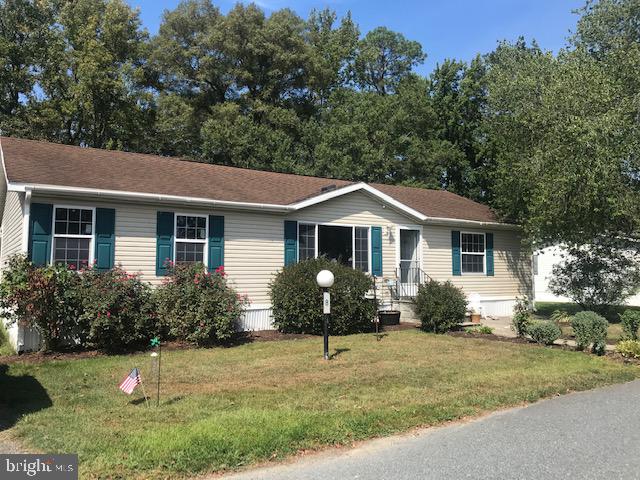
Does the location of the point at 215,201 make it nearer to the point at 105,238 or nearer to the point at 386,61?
the point at 105,238

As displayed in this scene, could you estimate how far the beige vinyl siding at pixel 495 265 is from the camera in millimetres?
15680

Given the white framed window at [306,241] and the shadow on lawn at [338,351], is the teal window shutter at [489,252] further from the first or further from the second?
the shadow on lawn at [338,351]

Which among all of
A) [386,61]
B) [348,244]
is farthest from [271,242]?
[386,61]

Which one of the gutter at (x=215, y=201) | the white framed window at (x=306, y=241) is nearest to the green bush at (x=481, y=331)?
the gutter at (x=215, y=201)

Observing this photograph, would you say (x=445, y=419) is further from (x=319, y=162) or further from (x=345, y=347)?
(x=319, y=162)

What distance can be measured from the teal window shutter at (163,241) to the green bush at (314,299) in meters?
2.58

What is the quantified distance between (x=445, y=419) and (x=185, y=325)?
5.97 m

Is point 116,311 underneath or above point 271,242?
underneath

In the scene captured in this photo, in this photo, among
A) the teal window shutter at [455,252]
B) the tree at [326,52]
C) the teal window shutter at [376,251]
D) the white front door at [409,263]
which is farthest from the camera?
the tree at [326,52]

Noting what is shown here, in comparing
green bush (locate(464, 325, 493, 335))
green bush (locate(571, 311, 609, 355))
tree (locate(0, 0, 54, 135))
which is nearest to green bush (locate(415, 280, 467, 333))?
green bush (locate(464, 325, 493, 335))

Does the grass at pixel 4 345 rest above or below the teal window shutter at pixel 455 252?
below

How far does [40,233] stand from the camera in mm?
9914

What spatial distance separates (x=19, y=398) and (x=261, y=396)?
3041mm

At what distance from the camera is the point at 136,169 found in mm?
12969
